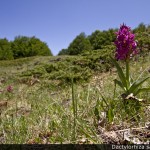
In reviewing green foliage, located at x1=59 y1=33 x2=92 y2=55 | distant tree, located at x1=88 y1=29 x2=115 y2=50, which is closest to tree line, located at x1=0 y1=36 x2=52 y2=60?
green foliage, located at x1=59 y1=33 x2=92 y2=55

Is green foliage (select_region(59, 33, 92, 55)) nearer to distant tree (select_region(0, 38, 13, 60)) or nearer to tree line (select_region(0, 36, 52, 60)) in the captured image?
distant tree (select_region(0, 38, 13, 60))

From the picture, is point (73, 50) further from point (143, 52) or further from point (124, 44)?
point (124, 44)

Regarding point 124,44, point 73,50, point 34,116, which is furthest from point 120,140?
point 73,50

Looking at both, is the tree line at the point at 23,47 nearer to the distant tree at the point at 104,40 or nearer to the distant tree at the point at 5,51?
the distant tree at the point at 5,51

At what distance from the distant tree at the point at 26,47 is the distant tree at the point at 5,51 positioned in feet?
5.89

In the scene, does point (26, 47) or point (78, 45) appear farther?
point (26, 47)

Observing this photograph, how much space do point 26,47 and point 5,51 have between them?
620 cm

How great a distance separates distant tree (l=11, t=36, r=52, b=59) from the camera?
60.8 meters

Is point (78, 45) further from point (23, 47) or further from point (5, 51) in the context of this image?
point (23, 47)

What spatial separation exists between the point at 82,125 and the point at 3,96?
24.6 ft

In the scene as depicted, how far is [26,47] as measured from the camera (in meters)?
61.2

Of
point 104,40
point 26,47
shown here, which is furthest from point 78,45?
point 104,40

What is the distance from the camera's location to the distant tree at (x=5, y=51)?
55.0 metres

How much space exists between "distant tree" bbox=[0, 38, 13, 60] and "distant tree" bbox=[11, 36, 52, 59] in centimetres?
179
